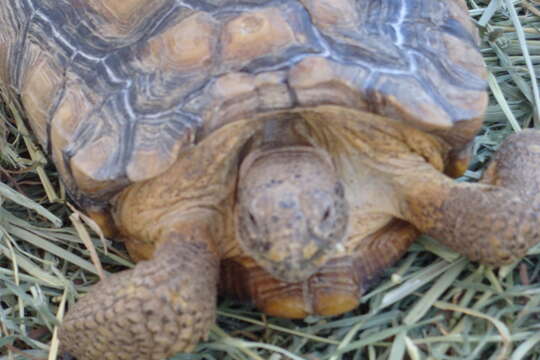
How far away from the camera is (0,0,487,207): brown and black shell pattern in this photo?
2.38m

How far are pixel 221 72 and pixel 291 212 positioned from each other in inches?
21.8

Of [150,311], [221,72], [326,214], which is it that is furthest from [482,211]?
[150,311]

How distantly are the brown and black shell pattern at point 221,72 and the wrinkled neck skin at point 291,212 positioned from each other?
21cm

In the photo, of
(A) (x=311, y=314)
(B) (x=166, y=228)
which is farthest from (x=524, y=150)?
(B) (x=166, y=228)

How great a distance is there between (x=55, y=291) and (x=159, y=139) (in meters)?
0.90

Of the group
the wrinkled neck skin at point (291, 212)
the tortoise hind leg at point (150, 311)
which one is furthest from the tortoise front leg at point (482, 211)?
the tortoise hind leg at point (150, 311)

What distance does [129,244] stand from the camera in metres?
2.92

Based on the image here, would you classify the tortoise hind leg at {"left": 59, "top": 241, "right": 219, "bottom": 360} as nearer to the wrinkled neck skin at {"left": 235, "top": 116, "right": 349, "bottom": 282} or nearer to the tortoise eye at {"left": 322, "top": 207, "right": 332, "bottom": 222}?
the wrinkled neck skin at {"left": 235, "top": 116, "right": 349, "bottom": 282}

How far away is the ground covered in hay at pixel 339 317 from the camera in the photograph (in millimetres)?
2531

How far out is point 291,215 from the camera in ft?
7.29

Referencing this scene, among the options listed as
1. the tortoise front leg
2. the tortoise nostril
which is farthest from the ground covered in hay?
the tortoise nostril

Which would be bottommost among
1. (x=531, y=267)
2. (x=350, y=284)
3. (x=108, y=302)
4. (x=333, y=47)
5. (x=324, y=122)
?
(x=531, y=267)

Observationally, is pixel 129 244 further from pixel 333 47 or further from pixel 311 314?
pixel 333 47

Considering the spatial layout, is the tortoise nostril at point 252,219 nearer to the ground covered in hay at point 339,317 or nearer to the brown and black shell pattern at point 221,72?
the brown and black shell pattern at point 221,72
